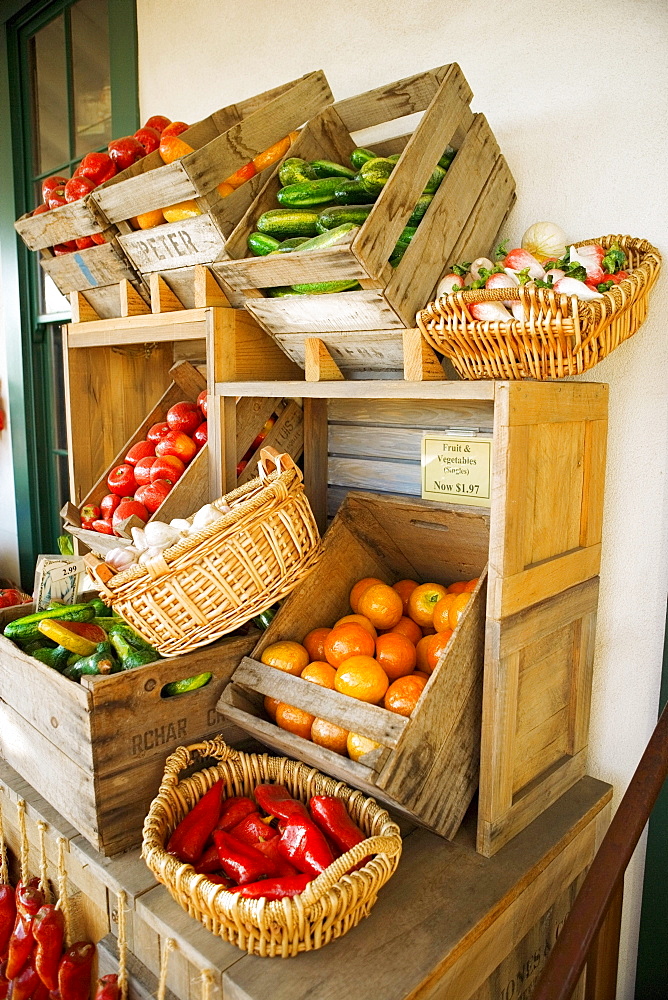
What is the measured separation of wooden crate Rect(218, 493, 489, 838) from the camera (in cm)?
117

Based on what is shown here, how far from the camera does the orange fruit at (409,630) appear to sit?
1.53m

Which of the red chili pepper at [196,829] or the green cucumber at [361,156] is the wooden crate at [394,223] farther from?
the red chili pepper at [196,829]

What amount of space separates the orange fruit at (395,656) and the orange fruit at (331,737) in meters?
0.17

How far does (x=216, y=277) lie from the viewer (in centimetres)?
161

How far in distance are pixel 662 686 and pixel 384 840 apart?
70 cm

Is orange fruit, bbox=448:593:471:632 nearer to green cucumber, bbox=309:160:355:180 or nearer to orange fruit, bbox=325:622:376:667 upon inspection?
orange fruit, bbox=325:622:376:667

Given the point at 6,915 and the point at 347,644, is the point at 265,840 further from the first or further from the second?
the point at 6,915

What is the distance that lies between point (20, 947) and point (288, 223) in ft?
5.13

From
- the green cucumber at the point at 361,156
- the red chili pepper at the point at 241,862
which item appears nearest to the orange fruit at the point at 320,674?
the red chili pepper at the point at 241,862

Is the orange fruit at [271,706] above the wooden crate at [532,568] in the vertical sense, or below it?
below

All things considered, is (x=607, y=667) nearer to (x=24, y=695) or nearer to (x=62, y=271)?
(x=24, y=695)

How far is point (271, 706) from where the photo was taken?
143 centimetres

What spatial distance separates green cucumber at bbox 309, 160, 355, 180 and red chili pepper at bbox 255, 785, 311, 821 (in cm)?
121

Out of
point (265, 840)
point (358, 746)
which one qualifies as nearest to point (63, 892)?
point (265, 840)
